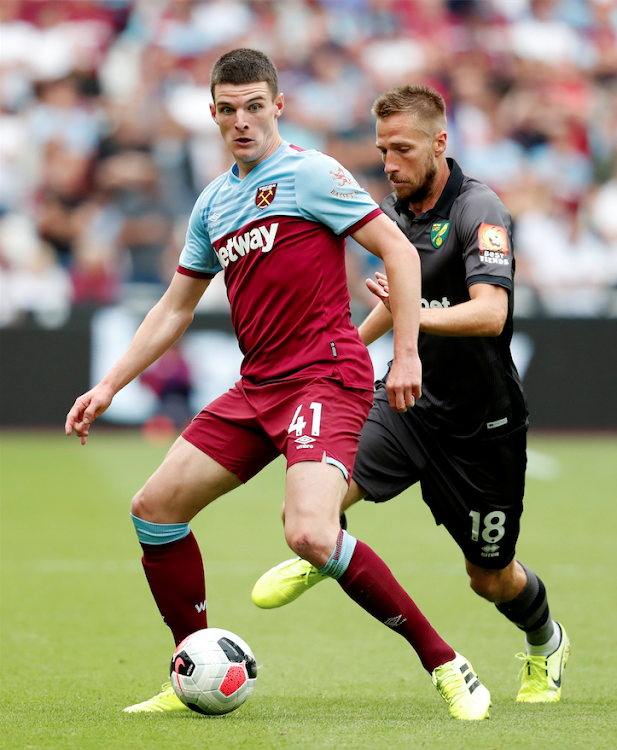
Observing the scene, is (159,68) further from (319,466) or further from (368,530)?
(319,466)

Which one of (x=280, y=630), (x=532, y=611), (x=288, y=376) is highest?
(x=288, y=376)

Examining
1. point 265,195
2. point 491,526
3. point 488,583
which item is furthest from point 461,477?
point 265,195

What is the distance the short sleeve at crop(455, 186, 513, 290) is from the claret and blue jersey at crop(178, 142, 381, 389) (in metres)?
0.48

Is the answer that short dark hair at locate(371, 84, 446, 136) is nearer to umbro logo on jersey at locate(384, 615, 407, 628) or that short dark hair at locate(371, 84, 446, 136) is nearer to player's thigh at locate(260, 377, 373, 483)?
player's thigh at locate(260, 377, 373, 483)

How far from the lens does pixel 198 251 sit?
448 cm

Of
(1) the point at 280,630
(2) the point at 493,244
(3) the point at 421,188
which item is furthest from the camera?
(1) the point at 280,630

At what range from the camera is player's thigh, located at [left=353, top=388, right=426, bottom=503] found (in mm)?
4770

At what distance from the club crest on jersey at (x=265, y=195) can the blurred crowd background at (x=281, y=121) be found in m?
9.87

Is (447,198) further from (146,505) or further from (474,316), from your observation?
(146,505)

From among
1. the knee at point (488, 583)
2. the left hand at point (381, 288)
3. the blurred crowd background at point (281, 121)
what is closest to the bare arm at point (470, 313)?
the left hand at point (381, 288)

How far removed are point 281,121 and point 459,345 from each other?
12734 millimetres

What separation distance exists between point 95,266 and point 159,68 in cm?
385

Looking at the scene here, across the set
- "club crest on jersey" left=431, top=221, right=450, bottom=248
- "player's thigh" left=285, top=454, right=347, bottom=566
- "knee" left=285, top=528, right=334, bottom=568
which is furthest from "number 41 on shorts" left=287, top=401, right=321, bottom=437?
"club crest on jersey" left=431, top=221, right=450, bottom=248

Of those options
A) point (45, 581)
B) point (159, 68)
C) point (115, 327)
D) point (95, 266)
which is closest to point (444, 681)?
point (45, 581)
